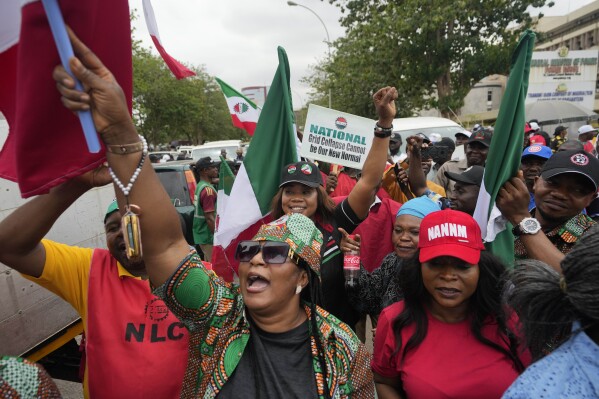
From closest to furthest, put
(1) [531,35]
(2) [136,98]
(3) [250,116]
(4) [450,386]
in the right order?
(4) [450,386]
(1) [531,35]
(3) [250,116]
(2) [136,98]

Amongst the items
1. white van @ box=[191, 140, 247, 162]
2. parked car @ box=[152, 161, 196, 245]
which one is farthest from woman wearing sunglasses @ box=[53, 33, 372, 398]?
white van @ box=[191, 140, 247, 162]

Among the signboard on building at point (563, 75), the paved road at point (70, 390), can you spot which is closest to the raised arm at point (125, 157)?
the paved road at point (70, 390)

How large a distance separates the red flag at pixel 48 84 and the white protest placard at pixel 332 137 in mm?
3046

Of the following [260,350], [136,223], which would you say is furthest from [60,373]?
[136,223]

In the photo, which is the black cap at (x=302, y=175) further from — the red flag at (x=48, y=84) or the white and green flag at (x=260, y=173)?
the red flag at (x=48, y=84)

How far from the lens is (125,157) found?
123 centimetres

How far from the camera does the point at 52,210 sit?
1.69 meters

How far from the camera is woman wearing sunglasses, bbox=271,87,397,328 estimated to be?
287cm

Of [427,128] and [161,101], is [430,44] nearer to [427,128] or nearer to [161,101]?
[427,128]

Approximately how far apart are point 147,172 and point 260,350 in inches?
31.9

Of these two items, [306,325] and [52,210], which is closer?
[52,210]

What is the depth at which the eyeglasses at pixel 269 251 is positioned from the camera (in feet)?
5.86

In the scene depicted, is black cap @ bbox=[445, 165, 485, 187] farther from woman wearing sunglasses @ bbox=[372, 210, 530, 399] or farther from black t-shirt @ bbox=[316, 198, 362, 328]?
woman wearing sunglasses @ bbox=[372, 210, 530, 399]

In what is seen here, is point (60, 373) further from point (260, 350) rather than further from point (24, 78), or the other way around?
point (24, 78)
